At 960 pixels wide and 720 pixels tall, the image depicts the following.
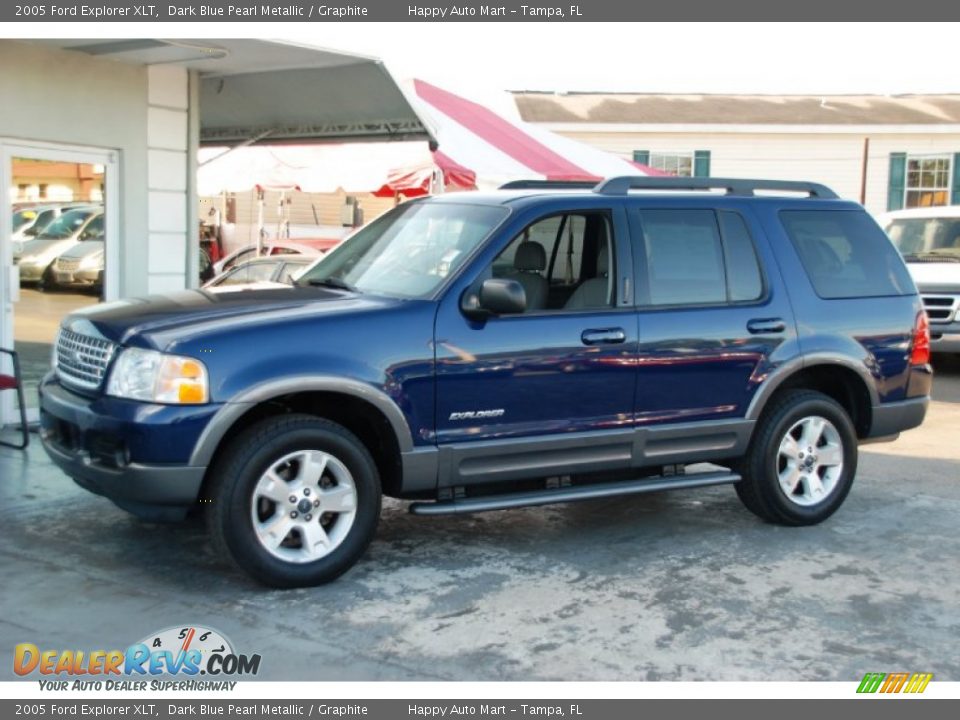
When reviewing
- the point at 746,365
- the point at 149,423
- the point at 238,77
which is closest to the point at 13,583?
the point at 149,423

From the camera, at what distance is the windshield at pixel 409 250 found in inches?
236

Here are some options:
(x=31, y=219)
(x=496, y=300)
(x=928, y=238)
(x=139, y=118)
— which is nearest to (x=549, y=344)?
(x=496, y=300)

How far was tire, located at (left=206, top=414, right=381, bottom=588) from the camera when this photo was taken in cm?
526

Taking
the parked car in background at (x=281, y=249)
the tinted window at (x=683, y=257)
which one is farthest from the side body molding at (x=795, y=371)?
the parked car in background at (x=281, y=249)

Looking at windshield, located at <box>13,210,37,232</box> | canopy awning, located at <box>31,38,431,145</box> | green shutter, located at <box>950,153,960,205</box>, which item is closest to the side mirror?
canopy awning, located at <box>31,38,431,145</box>

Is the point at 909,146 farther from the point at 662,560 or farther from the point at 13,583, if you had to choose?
the point at 13,583

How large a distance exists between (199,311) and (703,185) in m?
3.02

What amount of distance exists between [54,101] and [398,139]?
3.54m

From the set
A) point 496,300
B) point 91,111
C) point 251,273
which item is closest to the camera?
point 496,300

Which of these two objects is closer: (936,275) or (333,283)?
(333,283)

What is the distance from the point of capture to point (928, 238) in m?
15.0

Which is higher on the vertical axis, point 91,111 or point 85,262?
point 91,111

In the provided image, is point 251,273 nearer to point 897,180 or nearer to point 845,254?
point 845,254

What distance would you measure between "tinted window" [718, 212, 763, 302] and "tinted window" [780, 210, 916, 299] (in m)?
0.34
